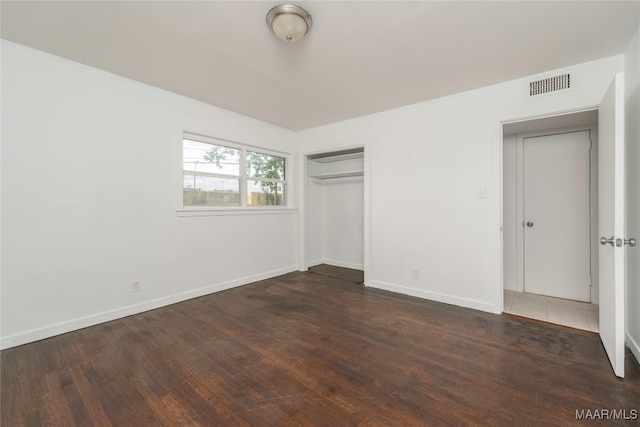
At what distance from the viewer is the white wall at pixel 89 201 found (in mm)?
2252

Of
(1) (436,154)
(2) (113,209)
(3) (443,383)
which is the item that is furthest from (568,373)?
(2) (113,209)

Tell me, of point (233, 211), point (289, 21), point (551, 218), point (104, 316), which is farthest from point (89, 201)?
point (551, 218)

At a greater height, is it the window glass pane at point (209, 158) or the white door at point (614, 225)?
the window glass pane at point (209, 158)

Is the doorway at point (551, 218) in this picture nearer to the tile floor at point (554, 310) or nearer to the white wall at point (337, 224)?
the tile floor at point (554, 310)

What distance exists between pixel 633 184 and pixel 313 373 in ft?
9.76

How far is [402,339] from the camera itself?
2342 millimetres

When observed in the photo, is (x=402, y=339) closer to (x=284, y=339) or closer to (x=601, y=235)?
(x=284, y=339)

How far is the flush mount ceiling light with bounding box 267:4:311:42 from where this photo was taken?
1794 mm

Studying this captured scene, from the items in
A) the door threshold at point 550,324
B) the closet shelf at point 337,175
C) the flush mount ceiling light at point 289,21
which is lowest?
the door threshold at point 550,324

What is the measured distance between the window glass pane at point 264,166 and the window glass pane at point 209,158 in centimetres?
26

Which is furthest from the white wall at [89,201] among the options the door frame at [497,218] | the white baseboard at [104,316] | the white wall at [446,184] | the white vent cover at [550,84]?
the white vent cover at [550,84]

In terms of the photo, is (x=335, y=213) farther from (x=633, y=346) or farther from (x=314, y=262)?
(x=633, y=346)

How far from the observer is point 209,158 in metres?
3.64

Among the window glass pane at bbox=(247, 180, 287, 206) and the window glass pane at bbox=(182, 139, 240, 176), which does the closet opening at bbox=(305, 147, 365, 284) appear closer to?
the window glass pane at bbox=(247, 180, 287, 206)
